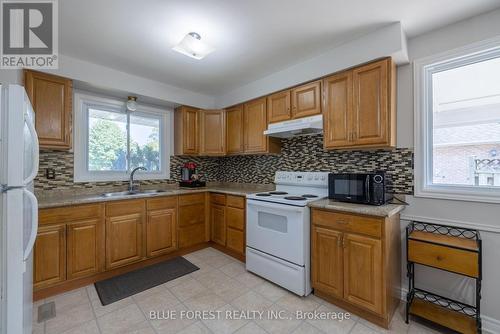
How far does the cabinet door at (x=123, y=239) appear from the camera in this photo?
93.0 inches

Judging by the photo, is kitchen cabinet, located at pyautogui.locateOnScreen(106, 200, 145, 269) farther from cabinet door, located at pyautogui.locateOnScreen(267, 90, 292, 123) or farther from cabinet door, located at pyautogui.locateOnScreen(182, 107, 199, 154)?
cabinet door, located at pyautogui.locateOnScreen(267, 90, 292, 123)

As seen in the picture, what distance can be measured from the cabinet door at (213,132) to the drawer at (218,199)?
696 millimetres

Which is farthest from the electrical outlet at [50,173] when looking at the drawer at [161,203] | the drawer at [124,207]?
the drawer at [161,203]

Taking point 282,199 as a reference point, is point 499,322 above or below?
below

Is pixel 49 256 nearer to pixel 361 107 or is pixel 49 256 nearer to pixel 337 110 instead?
pixel 337 110

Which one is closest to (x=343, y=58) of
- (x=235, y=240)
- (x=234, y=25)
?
(x=234, y=25)

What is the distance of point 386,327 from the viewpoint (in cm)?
165

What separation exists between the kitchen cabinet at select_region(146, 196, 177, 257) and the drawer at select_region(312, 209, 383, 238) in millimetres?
1811

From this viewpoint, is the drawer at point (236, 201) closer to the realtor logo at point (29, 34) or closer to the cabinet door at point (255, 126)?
the cabinet door at point (255, 126)

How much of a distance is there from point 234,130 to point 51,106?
2.10 meters

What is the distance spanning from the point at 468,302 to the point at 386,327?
706mm

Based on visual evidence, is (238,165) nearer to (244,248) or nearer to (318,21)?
(244,248)

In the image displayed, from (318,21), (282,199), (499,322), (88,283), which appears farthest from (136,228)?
(499,322)

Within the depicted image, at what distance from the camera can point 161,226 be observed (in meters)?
2.76
